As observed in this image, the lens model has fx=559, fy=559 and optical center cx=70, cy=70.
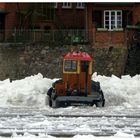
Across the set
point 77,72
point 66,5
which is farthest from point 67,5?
point 77,72

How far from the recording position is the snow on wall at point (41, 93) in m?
23.5

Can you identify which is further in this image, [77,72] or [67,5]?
[67,5]

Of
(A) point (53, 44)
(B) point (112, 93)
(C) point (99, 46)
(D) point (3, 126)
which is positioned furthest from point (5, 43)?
(D) point (3, 126)

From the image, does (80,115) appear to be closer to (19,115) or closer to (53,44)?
(19,115)

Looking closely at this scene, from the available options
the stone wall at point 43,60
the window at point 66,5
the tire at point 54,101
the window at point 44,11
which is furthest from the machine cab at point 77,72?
the window at point 66,5

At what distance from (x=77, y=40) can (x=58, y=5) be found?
800 centimetres

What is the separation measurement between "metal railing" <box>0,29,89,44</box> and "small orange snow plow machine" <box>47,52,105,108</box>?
1823 cm

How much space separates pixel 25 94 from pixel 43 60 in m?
17.1

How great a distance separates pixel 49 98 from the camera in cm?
2298

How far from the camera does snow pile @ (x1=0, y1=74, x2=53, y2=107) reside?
23375mm

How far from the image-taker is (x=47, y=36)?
42.7m

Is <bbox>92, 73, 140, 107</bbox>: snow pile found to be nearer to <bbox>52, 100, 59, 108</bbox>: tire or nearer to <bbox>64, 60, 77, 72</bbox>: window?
<bbox>64, 60, 77, 72</bbox>: window

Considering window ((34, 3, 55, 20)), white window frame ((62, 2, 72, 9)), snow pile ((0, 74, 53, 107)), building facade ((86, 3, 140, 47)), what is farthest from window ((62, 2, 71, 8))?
snow pile ((0, 74, 53, 107))

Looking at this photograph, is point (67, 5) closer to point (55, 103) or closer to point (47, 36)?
point (47, 36)
